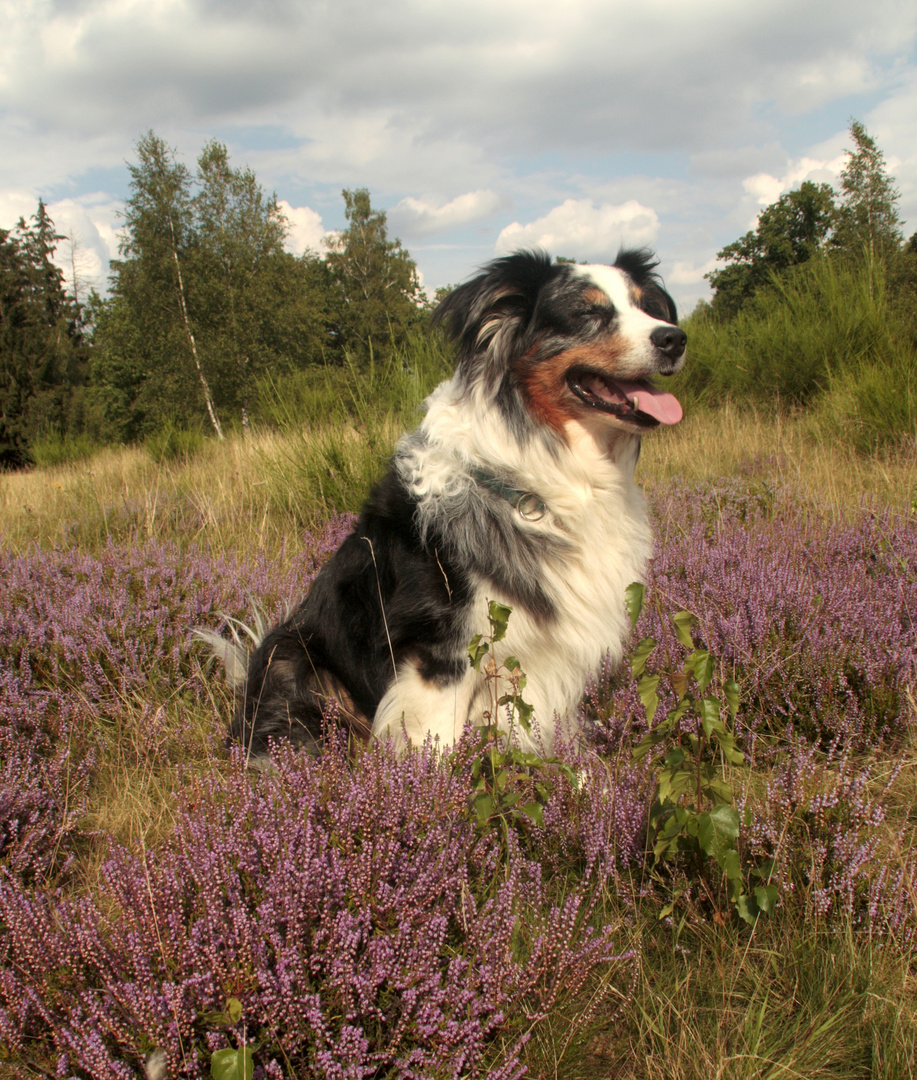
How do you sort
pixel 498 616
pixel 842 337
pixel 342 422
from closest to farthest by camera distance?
pixel 498 616 → pixel 342 422 → pixel 842 337

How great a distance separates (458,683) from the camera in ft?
7.52

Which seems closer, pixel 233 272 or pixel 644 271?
pixel 644 271

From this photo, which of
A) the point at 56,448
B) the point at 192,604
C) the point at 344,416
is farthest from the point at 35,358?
the point at 192,604

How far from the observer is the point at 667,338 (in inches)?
97.4

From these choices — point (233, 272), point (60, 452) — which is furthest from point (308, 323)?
point (60, 452)

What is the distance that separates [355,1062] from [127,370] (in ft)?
145

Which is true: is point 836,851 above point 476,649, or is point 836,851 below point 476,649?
below

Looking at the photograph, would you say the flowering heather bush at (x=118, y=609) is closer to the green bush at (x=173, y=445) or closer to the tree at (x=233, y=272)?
the green bush at (x=173, y=445)

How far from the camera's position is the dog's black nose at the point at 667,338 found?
97.3 inches

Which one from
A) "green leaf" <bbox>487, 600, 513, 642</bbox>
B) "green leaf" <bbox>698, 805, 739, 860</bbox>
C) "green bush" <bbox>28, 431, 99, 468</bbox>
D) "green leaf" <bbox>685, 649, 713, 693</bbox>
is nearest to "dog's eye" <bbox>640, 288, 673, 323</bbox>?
"green leaf" <bbox>487, 600, 513, 642</bbox>

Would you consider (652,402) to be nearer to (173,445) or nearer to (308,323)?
(173,445)

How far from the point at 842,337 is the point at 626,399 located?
6.56 m

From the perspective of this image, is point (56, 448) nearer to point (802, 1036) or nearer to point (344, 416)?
point (344, 416)

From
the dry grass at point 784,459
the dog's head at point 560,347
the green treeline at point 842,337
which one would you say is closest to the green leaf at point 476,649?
the dog's head at point 560,347
